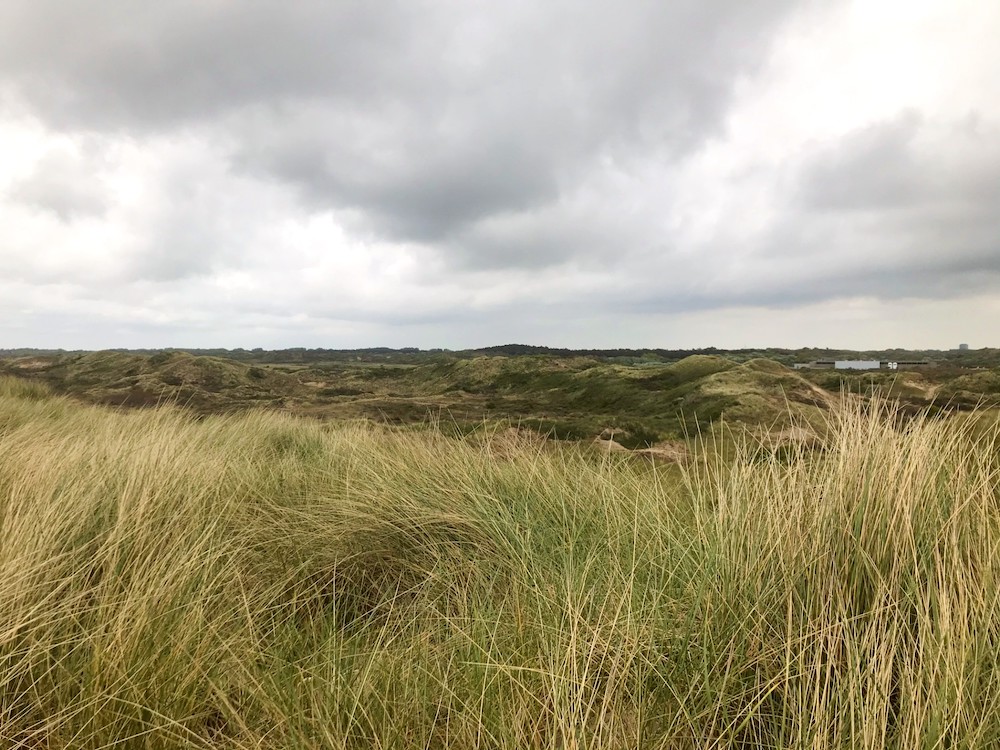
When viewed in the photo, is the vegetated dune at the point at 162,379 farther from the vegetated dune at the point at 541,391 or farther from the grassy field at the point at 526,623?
the grassy field at the point at 526,623

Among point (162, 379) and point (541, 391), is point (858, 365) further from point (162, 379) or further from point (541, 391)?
point (162, 379)

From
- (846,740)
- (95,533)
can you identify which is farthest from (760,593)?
(95,533)

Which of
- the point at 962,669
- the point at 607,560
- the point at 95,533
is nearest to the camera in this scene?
the point at 962,669

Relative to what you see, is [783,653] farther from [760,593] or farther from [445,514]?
[445,514]

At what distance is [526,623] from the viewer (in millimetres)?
1747

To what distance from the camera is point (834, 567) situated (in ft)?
5.62

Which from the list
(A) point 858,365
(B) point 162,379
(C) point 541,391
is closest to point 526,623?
(C) point 541,391

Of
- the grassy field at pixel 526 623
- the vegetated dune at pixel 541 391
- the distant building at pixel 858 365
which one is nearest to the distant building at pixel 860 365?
the distant building at pixel 858 365

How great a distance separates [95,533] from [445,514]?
175 cm

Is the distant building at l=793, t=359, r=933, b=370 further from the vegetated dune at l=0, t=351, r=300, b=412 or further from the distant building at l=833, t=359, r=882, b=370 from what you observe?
the vegetated dune at l=0, t=351, r=300, b=412

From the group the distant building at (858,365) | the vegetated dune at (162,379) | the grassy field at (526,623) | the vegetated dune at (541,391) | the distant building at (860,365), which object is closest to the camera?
the grassy field at (526,623)

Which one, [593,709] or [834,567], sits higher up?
[834,567]

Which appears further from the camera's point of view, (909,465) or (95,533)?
(95,533)

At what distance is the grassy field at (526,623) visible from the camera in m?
1.36
